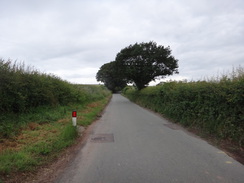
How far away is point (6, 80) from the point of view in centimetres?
757

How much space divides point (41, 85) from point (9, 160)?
264 inches

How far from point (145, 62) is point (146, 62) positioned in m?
0.17

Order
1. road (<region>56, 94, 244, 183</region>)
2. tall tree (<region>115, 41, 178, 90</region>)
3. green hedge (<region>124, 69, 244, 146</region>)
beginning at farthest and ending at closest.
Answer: tall tree (<region>115, 41, 178, 90</region>), green hedge (<region>124, 69, 244, 146</region>), road (<region>56, 94, 244, 183</region>)

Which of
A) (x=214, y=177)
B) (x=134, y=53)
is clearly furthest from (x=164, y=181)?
(x=134, y=53)

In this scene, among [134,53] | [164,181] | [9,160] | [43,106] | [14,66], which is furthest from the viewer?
[134,53]

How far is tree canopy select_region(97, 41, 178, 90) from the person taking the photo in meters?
29.0

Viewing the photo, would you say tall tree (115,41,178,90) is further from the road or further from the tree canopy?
the road

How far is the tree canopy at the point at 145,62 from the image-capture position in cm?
2895

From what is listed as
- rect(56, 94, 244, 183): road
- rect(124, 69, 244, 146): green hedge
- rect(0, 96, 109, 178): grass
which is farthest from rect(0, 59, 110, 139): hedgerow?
rect(124, 69, 244, 146): green hedge

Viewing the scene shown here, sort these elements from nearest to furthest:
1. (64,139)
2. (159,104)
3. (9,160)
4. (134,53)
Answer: (9,160)
(64,139)
(159,104)
(134,53)

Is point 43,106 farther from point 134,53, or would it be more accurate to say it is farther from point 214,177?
point 134,53

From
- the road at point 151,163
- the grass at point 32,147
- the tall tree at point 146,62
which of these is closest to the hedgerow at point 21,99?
the grass at point 32,147

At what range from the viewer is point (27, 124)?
7.46 meters

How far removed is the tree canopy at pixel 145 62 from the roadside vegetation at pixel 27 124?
61.6ft
